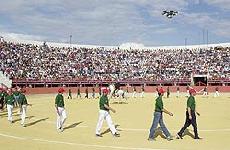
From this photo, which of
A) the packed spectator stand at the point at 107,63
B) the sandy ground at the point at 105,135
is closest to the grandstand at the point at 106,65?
the packed spectator stand at the point at 107,63

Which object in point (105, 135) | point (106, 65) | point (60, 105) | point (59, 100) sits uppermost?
point (106, 65)

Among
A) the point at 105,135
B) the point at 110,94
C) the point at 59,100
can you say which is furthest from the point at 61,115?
the point at 110,94

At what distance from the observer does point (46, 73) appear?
61.4 metres

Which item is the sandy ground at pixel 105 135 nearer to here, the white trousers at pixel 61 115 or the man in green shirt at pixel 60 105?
the white trousers at pixel 61 115

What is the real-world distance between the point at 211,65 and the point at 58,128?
5245cm

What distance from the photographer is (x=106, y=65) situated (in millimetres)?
68750

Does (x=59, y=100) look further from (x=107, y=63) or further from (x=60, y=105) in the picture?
(x=107, y=63)

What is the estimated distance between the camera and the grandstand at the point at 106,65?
197ft

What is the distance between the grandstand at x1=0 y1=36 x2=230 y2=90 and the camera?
197 feet

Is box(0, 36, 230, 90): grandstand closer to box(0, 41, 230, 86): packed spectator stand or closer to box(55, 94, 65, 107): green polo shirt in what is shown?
box(0, 41, 230, 86): packed spectator stand

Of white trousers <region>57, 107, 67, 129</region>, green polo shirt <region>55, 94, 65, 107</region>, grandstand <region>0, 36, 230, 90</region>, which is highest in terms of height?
grandstand <region>0, 36, 230, 90</region>

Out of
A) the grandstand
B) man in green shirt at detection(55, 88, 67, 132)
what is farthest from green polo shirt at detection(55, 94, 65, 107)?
the grandstand

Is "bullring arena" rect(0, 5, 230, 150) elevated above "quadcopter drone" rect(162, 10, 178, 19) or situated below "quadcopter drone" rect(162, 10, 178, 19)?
below

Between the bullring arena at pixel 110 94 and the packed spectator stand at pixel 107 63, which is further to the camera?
the packed spectator stand at pixel 107 63
